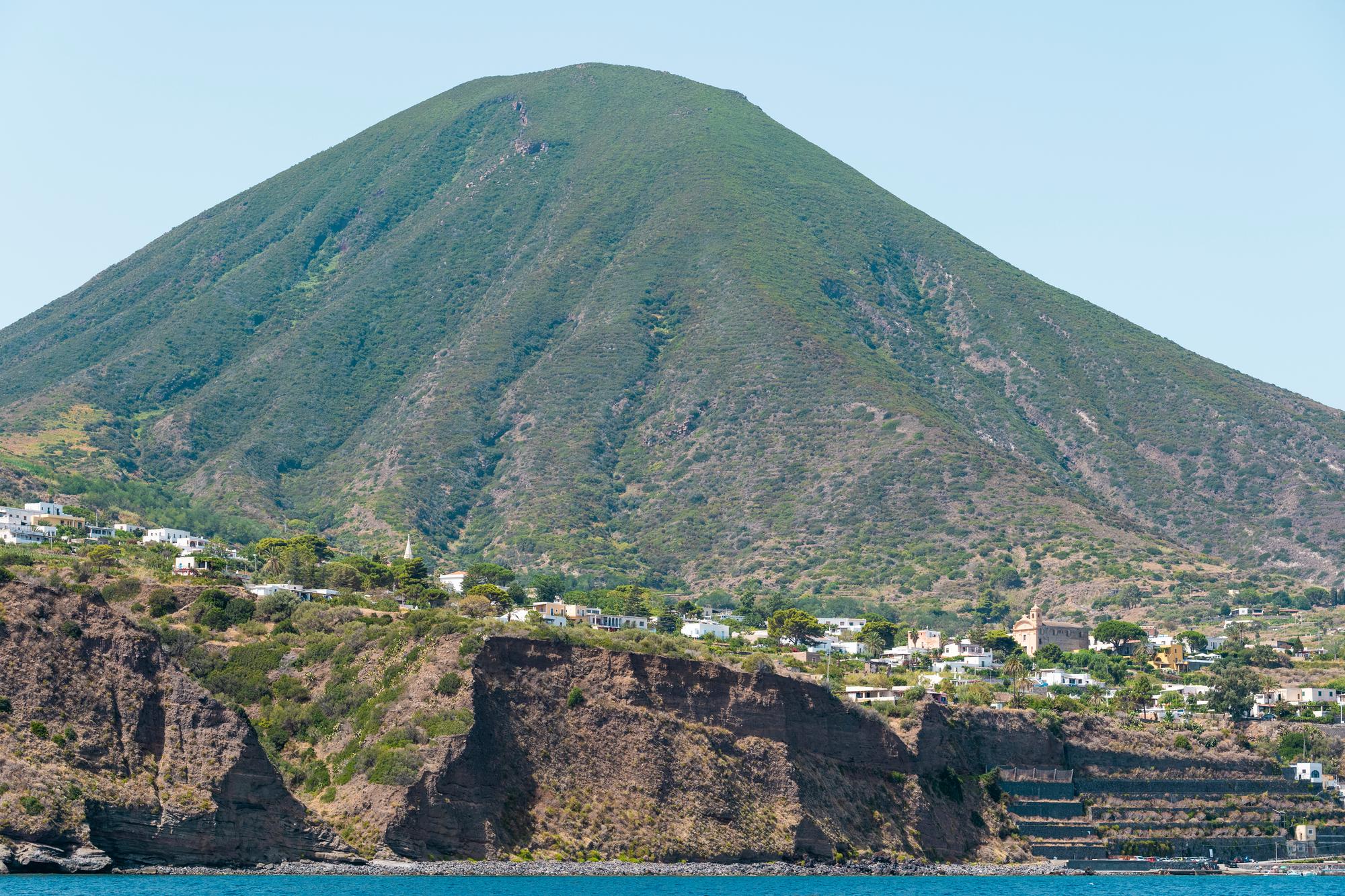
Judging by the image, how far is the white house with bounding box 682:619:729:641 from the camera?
14375cm

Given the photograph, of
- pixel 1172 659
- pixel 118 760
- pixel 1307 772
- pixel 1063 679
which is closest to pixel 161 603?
pixel 118 760

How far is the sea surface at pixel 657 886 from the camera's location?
231 feet

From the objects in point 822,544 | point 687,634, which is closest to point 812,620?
point 687,634

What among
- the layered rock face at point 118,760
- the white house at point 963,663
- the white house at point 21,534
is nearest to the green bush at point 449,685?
the layered rock face at point 118,760

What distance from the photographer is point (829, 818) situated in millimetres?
99500

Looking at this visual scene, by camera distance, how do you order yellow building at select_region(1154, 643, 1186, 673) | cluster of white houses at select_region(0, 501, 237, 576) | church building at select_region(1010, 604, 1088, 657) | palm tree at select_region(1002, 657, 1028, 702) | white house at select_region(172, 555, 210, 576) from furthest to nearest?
church building at select_region(1010, 604, 1088, 657), yellow building at select_region(1154, 643, 1186, 673), palm tree at select_region(1002, 657, 1028, 702), cluster of white houses at select_region(0, 501, 237, 576), white house at select_region(172, 555, 210, 576)

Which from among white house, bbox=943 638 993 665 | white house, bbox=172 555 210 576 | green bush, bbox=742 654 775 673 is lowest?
white house, bbox=943 638 993 665

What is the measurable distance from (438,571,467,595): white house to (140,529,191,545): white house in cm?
1939

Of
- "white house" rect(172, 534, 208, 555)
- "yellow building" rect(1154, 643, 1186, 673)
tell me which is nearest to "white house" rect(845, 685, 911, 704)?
"yellow building" rect(1154, 643, 1186, 673)

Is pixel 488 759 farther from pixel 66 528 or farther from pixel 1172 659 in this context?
pixel 1172 659

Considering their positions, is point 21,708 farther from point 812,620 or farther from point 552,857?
point 812,620

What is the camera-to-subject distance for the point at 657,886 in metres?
85.4

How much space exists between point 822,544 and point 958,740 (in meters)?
75.3

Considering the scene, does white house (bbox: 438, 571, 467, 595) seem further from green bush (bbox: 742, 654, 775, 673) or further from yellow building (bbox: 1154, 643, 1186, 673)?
yellow building (bbox: 1154, 643, 1186, 673)
